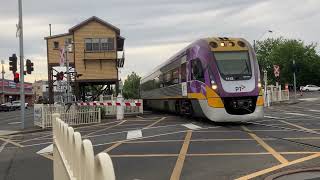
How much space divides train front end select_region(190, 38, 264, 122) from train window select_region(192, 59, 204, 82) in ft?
0.97

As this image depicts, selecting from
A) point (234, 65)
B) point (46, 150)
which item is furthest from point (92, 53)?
point (46, 150)

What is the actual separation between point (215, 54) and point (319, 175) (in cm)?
1169

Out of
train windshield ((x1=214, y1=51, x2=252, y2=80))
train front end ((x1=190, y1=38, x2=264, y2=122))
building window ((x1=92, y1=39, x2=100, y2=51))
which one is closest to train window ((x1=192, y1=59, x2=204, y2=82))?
train front end ((x1=190, y1=38, x2=264, y2=122))

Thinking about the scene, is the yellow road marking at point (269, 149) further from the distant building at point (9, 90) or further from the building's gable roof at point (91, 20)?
the distant building at point (9, 90)

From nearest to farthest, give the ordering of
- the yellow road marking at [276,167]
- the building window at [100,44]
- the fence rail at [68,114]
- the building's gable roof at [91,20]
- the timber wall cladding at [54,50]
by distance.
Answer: the yellow road marking at [276,167]
the fence rail at [68,114]
the building's gable roof at [91,20]
the building window at [100,44]
the timber wall cladding at [54,50]

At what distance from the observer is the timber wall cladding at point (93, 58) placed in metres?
52.1

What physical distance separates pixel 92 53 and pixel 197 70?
31.9 metres

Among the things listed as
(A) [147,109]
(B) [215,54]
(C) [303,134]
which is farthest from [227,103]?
(A) [147,109]

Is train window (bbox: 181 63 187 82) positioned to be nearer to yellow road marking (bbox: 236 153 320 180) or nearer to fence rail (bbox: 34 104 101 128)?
fence rail (bbox: 34 104 101 128)

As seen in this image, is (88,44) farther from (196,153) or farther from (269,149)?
(269,149)

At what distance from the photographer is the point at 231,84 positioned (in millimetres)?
20109

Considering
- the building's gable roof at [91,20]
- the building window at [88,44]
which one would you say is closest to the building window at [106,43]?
the building window at [88,44]

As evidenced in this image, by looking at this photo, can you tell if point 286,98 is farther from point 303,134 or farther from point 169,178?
point 169,178

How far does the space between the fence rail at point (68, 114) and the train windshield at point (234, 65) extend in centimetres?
972
